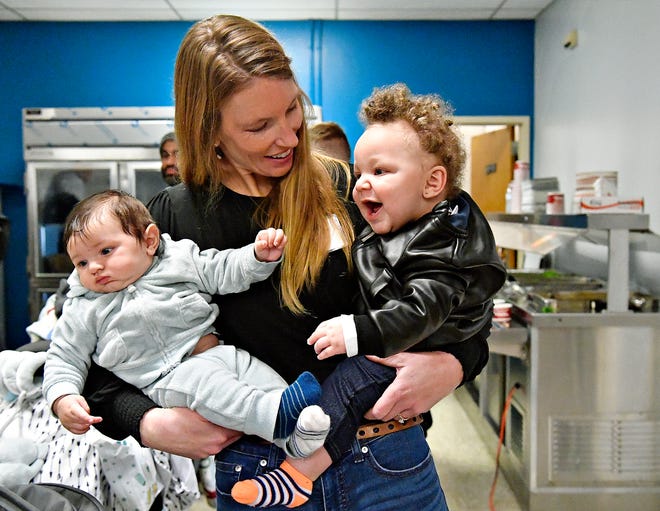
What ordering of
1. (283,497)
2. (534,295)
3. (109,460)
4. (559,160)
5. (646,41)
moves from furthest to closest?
(559,160) < (646,41) < (534,295) < (109,460) < (283,497)

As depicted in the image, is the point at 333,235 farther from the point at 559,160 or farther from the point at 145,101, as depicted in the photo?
the point at 145,101

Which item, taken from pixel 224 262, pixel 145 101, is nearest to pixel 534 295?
pixel 224 262

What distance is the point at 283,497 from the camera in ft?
3.32

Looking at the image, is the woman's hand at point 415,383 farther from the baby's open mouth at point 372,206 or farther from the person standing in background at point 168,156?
the person standing in background at point 168,156

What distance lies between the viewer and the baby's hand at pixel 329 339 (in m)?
1.00

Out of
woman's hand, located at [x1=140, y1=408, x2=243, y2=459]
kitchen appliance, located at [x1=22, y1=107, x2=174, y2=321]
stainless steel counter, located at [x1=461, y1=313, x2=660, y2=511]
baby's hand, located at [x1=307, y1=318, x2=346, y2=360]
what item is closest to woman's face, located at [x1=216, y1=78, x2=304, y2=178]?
baby's hand, located at [x1=307, y1=318, x2=346, y2=360]

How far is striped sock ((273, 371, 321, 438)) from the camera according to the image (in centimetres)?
100

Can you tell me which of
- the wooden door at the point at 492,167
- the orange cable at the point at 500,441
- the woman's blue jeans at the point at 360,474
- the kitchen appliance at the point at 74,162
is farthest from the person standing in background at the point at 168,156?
the wooden door at the point at 492,167

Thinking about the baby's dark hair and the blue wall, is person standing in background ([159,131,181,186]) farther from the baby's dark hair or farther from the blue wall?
the baby's dark hair

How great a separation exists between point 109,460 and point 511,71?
15.8ft

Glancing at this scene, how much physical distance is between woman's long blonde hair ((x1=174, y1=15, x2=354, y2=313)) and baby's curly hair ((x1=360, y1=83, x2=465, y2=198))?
0.15 metres

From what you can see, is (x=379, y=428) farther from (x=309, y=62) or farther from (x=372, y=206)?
(x=309, y=62)

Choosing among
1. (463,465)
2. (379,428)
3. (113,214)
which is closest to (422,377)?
(379,428)

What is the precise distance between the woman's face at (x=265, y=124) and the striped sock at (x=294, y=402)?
392 mm
